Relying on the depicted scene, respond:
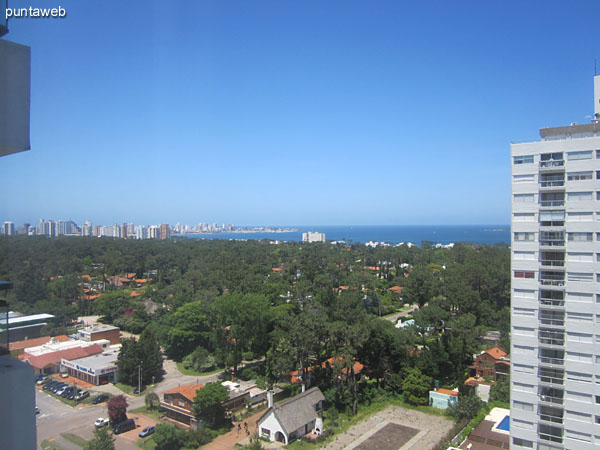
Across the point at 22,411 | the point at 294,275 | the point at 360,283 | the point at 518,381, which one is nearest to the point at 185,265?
the point at 294,275

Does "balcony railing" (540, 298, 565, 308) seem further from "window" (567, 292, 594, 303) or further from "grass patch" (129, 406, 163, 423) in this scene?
"grass patch" (129, 406, 163, 423)

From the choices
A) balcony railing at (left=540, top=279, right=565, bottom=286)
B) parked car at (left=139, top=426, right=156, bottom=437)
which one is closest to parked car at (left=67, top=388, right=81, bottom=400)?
parked car at (left=139, top=426, right=156, bottom=437)

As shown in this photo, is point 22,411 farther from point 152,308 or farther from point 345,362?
point 152,308

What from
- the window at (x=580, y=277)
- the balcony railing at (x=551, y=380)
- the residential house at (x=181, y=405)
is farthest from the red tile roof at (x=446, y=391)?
the window at (x=580, y=277)

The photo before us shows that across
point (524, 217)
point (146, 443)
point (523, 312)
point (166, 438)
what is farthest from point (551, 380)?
point (146, 443)

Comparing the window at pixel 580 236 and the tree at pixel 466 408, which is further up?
the window at pixel 580 236

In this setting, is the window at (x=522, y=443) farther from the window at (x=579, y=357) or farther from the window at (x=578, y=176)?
the window at (x=578, y=176)

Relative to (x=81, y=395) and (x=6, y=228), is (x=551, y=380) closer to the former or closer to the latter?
(x=6, y=228)
